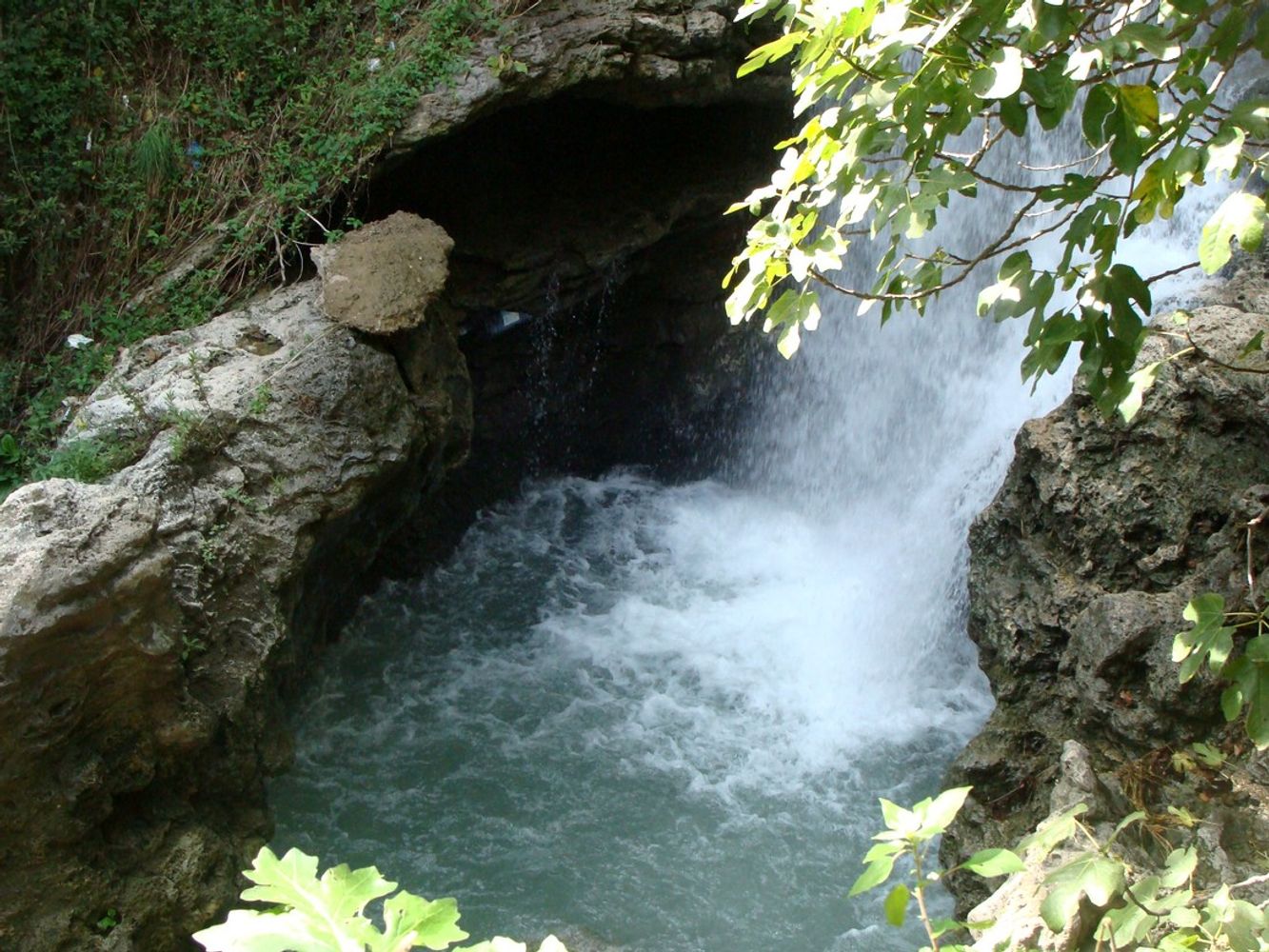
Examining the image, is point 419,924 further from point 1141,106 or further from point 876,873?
point 1141,106

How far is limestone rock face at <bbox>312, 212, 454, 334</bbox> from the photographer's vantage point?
17.8 feet

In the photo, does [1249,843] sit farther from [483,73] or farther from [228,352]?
[483,73]

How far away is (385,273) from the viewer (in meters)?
5.51

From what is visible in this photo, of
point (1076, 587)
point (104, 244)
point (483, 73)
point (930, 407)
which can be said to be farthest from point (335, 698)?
point (930, 407)

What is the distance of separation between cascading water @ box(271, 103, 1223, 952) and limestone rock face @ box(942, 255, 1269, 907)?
1.05 meters

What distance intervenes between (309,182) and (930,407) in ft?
15.6

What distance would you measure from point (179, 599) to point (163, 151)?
2780mm

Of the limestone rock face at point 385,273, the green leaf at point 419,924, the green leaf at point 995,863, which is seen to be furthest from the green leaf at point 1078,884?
the limestone rock face at point 385,273

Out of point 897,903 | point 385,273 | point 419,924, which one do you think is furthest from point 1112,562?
point 419,924

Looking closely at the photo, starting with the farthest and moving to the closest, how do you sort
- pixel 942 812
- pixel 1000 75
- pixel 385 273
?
pixel 385 273
pixel 1000 75
pixel 942 812

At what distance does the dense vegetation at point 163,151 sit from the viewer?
227 inches

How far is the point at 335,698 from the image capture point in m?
6.59

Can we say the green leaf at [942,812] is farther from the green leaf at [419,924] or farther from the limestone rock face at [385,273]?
the limestone rock face at [385,273]

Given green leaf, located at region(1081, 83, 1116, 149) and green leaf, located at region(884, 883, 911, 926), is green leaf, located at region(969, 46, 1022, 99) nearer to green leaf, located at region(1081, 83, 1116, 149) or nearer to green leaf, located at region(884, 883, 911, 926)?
green leaf, located at region(1081, 83, 1116, 149)
